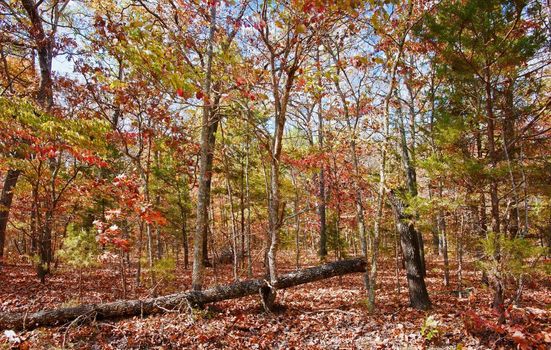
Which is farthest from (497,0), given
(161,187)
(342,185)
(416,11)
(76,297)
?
(161,187)

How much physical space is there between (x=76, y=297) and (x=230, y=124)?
7201 millimetres

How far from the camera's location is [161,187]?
14344 millimetres

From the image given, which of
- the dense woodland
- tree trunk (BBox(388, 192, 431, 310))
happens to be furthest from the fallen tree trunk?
tree trunk (BBox(388, 192, 431, 310))

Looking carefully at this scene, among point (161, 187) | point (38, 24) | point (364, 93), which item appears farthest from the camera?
point (161, 187)

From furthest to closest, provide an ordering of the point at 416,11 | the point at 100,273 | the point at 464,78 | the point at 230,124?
the point at 100,273 < the point at 230,124 < the point at 416,11 < the point at 464,78

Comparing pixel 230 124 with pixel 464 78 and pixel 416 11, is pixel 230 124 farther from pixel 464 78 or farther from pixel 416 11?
pixel 464 78

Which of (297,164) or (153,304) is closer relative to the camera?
(153,304)

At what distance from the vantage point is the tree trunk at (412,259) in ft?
25.0

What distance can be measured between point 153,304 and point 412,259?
19.9ft

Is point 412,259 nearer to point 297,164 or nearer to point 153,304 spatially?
point 297,164

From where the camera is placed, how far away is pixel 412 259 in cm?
779

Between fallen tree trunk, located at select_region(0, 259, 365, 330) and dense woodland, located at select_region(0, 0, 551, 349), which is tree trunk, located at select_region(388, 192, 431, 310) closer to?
dense woodland, located at select_region(0, 0, 551, 349)

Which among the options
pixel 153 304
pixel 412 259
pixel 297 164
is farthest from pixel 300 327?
pixel 297 164

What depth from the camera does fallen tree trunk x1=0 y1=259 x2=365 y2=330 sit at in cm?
589
